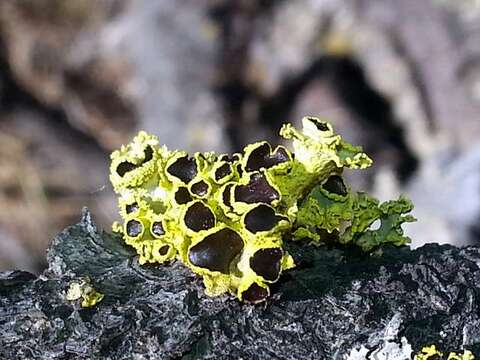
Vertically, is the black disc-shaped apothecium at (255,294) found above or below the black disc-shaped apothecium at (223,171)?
below

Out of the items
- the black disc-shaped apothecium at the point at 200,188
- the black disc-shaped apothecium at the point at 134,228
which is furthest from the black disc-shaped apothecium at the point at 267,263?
the black disc-shaped apothecium at the point at 134,228

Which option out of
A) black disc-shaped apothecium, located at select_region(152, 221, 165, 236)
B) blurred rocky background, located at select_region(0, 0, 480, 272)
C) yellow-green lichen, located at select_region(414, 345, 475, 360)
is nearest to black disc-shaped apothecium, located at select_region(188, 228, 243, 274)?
black disc-shaped apothecium, located at select_region(152, 221, 165, 236)

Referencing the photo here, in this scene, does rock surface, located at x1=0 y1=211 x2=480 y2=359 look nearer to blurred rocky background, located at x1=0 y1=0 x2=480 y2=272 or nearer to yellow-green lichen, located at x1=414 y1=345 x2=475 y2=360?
yellow-green lichen, located at x1=414 y1=345 x2=475 y2=360

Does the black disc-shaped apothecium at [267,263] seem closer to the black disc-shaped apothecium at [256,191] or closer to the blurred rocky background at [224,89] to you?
the black disc-shaped apothecium at [256,191]

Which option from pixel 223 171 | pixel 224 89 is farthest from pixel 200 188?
pixel 224 89

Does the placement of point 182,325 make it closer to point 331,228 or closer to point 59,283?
point 59,283

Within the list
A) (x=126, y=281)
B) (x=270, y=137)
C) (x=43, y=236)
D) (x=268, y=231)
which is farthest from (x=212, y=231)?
(x=43, y=236)

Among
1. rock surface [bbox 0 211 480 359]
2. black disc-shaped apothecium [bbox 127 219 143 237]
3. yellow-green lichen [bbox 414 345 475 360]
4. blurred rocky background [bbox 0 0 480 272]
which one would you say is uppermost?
blurred rocky background [bbox 0 0 480 272]
